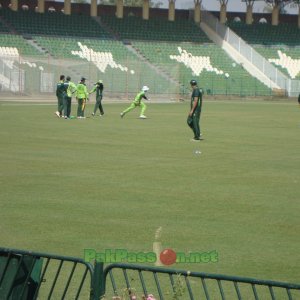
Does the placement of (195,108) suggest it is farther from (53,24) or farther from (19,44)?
(53,24)

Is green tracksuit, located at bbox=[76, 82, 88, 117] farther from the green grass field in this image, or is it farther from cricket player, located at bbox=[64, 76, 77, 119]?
the green grass field

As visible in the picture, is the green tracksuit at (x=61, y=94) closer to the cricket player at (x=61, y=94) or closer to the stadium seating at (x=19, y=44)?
the cricket player at (x=61, y=94)

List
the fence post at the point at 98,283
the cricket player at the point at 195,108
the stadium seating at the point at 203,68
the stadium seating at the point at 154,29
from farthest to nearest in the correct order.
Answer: the stadium seating at the point at 154,29 → the stadium seating at the point at 203,68 → the cricket player at the point at 195,108 → the fence post at the point at 98,283

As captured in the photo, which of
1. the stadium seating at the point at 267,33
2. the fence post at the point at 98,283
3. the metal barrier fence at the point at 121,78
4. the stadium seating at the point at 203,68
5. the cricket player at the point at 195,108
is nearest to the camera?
the fence post at the point at 98,283

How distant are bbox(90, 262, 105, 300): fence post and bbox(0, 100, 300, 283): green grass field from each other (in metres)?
4.04

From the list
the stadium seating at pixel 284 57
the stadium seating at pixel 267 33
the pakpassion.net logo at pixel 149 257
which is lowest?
the pakpassion.net logo at pixel 149 257

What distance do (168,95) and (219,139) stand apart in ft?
121

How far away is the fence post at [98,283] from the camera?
237 inches

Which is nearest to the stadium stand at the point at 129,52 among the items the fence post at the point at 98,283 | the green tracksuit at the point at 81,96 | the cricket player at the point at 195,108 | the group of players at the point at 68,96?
the group of players at the point at 68,96

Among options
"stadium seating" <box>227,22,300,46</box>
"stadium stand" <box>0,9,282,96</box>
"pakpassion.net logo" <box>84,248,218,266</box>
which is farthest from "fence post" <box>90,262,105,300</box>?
"stadium seating" <box>227,22,300,46</box>

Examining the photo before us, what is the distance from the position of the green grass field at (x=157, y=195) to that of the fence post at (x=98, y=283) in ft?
13.2

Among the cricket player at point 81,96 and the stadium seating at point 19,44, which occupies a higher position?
the stadium seating at point 19,44

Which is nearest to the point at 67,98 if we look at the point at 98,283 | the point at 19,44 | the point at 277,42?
the point at 19,44

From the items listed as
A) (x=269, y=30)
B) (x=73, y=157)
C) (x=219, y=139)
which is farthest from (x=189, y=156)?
(x=269, y=30)
